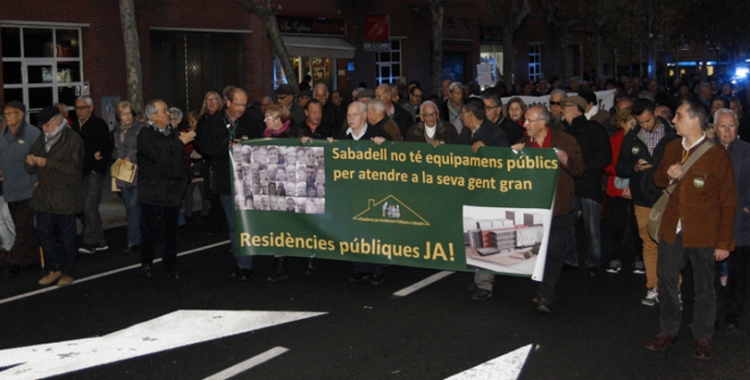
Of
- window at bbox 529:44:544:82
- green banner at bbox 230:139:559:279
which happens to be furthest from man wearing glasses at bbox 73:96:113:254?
window at bbox 529:44:544:82

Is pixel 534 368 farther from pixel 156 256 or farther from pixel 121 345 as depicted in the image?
pixel 156 256

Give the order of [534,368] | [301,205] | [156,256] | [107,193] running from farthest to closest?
[107,193] < [156,256] < [301,205] < [534,368]

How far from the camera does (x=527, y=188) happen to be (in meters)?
8.55

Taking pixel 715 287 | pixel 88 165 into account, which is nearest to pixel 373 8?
pixel 88 165

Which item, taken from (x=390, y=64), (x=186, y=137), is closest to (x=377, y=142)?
(x=186, y=137)

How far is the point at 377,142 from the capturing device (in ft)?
30.2

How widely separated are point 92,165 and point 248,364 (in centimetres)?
585

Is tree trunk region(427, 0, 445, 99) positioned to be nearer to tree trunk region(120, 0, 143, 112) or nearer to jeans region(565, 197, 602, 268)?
tree trunk region(120, 0, 143, 112)

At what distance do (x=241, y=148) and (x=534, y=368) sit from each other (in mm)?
4189

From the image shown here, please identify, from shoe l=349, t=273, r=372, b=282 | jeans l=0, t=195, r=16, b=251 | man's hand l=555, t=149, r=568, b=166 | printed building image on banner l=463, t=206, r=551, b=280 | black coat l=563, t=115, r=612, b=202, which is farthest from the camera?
jeans l=0, t=195, r=16, b=251

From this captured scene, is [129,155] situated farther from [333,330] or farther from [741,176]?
[741,176]

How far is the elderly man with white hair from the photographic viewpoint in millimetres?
9812

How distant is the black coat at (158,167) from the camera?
1002 centimetres

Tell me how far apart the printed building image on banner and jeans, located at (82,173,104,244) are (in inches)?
217
